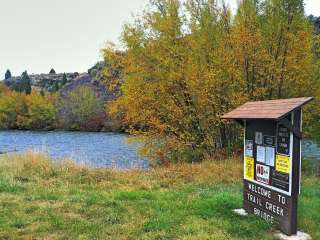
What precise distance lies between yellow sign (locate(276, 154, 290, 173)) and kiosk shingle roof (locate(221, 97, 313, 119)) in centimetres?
73

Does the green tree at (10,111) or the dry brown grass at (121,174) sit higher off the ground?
the green tree at (10,111)

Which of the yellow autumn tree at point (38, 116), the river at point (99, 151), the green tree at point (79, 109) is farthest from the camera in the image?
the yellow autumn tree at point (38, 116)

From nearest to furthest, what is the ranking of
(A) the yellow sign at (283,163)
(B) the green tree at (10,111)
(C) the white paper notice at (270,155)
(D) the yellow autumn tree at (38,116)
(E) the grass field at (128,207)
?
(E) the grass field at (128,207), (A) the yellow sign at (283,163), (C) the white paper notice at (270,155), (D) the yellow autumn tree at (38,116), (B) the green tree at (10,111)

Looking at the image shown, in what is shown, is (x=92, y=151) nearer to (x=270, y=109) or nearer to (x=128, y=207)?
(x=128, y=207)

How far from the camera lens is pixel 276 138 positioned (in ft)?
23.4

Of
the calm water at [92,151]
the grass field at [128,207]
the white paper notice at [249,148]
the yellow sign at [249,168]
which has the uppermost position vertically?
the white paper notice at [249,148]

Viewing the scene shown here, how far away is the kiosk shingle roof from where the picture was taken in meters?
6.62

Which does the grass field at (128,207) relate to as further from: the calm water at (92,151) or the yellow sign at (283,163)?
the calm water at (92,151)

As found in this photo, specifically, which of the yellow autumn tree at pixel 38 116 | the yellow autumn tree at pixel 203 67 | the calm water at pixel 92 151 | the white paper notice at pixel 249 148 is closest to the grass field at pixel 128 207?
the white paper notice at pixel 249 148

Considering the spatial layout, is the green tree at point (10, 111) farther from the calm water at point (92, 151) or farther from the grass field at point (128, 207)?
the grass field at point (128, 207)

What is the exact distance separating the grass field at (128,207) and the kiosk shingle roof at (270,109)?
182 centimetres

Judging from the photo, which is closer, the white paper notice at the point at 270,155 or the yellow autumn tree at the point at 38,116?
the white paper notice at the point at 270,155

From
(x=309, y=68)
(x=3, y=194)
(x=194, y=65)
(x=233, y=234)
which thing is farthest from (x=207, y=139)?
(x=233, y=234)

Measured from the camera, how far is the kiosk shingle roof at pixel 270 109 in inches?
261
